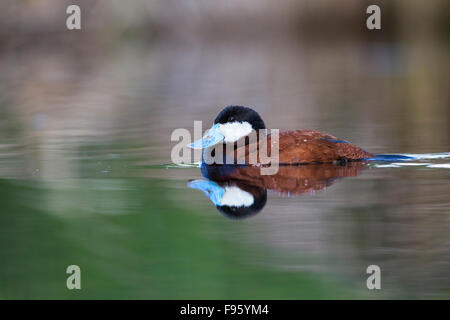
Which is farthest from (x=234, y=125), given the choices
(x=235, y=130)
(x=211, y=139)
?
(x=211, y=139)

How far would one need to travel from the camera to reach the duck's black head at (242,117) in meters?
7.63

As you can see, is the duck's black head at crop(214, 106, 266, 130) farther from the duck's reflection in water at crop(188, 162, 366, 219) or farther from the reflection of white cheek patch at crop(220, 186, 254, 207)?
the reflection of white cheek patch at crop(220, 186, 254, 207)

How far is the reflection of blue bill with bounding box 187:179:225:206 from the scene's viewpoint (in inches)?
247

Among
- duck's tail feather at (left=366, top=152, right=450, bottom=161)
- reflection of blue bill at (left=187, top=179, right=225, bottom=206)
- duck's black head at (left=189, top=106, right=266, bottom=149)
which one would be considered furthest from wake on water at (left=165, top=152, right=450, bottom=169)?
reflection of blue bill at (left=187, top=179, right=225, bottom=206)

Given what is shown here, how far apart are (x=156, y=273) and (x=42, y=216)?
1.54 meters

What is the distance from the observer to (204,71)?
19.0 meters

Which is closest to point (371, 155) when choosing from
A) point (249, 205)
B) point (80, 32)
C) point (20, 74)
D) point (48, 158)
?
point (249, 205)

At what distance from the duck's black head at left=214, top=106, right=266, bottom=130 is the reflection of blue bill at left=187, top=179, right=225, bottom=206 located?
88cm

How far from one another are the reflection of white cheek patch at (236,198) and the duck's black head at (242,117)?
1.22 m

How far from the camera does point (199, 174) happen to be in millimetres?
7352

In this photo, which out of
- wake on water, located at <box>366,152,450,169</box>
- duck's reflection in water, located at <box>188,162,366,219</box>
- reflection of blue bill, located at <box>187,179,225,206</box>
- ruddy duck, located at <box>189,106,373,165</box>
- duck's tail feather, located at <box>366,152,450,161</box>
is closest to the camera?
duck's reflection in water, located at <box>188,162,366,219</box>

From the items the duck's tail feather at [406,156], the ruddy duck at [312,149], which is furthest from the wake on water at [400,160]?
the ruddy duck at [312,149]

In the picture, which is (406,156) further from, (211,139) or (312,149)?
(211,139)

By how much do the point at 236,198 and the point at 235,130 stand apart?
5.01ft
